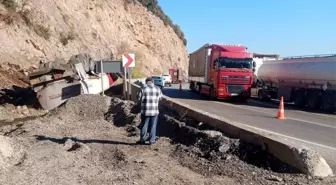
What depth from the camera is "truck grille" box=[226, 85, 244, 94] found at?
78.6 feet

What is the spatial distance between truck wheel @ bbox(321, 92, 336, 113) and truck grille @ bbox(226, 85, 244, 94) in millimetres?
4716

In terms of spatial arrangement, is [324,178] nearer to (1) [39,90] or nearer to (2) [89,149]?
(2) [89,149]

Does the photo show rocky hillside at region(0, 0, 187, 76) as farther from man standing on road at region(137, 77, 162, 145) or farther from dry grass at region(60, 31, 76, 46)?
man standing on road at region(137, 77, 162, 145)

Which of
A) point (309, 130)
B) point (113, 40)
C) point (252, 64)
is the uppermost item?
point (113, 40)

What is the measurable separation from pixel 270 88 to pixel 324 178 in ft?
76.2

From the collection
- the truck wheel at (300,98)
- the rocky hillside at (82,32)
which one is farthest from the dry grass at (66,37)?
the truck wheel at (300,98)

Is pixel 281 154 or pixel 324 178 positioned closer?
pixel 324 178

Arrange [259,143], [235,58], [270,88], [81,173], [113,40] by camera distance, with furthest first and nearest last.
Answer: [113,40]
[270,88]
[235,58]
[259,143]
[81,173]

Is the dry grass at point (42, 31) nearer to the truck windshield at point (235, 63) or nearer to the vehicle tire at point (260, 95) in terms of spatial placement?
the truck windshield at point (235, 63)

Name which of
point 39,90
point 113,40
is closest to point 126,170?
point 39,90

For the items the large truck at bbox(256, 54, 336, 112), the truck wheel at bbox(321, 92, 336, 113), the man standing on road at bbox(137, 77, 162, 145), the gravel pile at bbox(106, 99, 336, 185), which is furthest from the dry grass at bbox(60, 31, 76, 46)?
the man standing on road at bbox(137, 77, 162, 145)

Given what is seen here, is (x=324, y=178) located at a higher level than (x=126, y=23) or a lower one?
lower

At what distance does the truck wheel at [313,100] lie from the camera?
22706 mm

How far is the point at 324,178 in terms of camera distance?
21.2 ft
